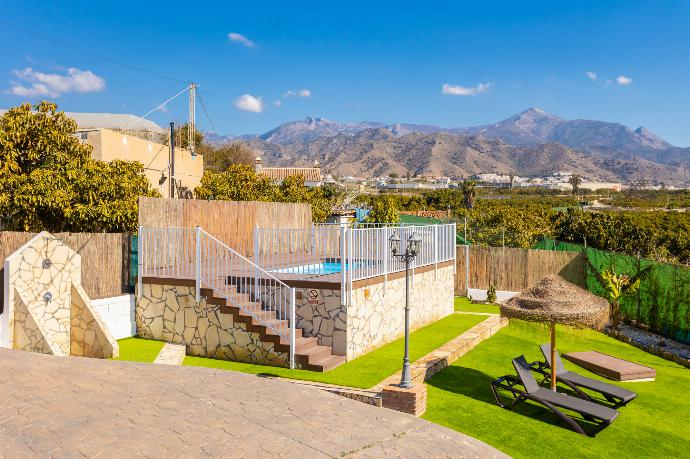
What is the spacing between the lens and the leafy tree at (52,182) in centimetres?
1543

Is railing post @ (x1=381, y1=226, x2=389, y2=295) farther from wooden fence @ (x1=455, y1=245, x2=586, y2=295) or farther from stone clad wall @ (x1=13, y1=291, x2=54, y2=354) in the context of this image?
wooden fence @ (x1=455, y1=245, x2=586, y2=295)

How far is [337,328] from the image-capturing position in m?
11.4

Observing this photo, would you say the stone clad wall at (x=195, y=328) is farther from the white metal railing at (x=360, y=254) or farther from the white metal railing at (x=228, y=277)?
the white metal railing at (x=360, y=254)

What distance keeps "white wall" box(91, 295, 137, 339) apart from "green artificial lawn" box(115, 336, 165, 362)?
0.20 metres

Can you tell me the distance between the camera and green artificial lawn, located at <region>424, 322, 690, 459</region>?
26.8ft

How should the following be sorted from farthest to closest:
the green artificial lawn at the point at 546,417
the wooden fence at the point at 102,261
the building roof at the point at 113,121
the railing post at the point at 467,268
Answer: the building roof at the point at 113,121 < the railing post at the point at 467,268 < the wooden fence at the point at 102,261 < the green artificial lawn at the point at 546,417

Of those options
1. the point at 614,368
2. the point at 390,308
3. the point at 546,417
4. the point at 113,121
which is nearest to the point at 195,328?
the point at 390,308

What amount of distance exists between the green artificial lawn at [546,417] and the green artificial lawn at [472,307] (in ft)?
17.9

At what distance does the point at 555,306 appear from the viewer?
9.60 m

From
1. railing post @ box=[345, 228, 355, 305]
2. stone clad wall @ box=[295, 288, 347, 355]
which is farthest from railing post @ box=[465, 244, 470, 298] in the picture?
stone clad wall @ box=[295, 288, 347, 355]

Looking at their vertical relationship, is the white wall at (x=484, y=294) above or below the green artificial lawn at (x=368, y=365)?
below

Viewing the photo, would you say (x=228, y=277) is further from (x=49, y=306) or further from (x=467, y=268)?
(x=467, y=268)

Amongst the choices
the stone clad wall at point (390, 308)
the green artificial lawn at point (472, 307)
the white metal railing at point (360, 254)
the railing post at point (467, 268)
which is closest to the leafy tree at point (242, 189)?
the railing post at point (467, 268)

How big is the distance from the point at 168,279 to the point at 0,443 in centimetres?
618
